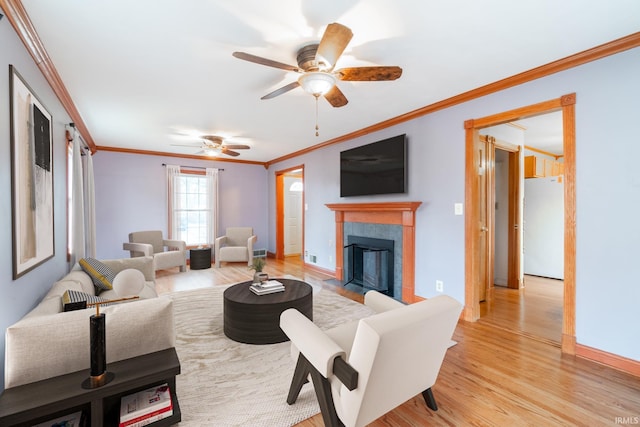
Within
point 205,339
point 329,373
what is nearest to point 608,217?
point 329,373

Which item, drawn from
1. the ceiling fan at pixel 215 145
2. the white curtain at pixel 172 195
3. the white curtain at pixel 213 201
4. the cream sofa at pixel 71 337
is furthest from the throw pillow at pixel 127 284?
the white curtain at pixel 213 201

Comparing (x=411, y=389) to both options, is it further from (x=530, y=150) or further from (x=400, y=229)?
(x=530, y=150)

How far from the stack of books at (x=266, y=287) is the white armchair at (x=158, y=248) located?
2.95 m

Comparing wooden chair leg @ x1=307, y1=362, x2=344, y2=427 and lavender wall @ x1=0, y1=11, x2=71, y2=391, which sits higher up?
lavender wall @ x1=0, y1=11, x2=71, y2=391

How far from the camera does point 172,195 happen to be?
6375 mm

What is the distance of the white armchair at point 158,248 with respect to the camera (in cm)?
511

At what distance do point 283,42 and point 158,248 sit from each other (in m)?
5.07

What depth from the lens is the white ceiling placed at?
5.87ft

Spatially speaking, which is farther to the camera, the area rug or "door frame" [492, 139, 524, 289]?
"door frame" [492, 139, 524, 289]

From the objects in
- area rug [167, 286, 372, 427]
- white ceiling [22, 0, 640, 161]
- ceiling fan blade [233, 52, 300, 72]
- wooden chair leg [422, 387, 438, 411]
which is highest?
white ceiling [22, 0, 640, 161]

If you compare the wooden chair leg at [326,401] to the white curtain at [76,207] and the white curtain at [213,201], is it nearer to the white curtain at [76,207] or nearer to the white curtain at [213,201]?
the white curtain at [76,207]

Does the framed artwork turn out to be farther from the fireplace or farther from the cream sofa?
the fireplace

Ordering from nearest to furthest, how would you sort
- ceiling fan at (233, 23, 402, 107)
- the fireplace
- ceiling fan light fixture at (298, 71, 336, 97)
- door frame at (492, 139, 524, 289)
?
1. ceiling fan at (233, 23, 402, 107)
2. ceiling fan light fixture at (298, 71, 336, 97)
3. the fireplace
4. door frame at (492, 139, 524, 289)

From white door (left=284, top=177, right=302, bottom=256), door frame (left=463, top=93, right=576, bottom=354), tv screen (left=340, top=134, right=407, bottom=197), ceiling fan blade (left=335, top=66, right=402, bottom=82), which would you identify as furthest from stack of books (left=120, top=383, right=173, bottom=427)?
white door (left=284, top=177, right=302, bottom=256)
